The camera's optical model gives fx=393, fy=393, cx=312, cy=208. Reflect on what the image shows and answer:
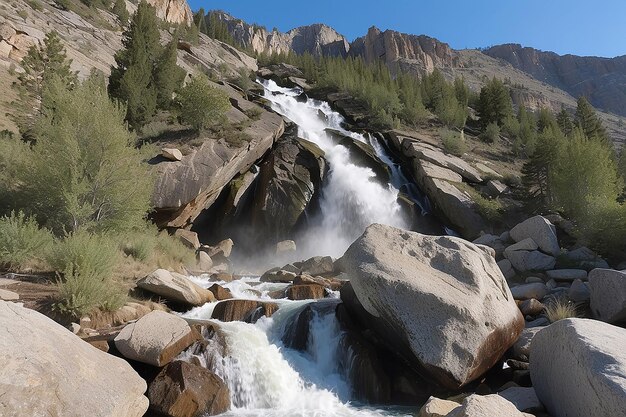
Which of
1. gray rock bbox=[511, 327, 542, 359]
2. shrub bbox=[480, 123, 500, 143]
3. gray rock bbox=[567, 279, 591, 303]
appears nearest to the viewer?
gray rock bbox=[511, 327, 542, 359]

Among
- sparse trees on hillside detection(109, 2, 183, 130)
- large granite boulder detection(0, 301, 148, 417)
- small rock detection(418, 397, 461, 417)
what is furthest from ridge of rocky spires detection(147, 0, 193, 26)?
small rock detection(418, 397, 461, 417)

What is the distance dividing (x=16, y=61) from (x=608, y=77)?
180 meters

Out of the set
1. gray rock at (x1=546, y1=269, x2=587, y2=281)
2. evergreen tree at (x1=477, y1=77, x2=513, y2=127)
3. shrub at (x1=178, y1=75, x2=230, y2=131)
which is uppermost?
evergreen tree at (x1=477, y1=77, x2=513, y2=127)

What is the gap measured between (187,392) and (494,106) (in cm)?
4576

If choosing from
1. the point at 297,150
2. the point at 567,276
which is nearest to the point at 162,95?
the point at 297,150

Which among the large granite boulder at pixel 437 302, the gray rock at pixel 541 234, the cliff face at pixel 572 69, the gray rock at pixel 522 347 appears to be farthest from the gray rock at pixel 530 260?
the cliff face at pixel 572 69

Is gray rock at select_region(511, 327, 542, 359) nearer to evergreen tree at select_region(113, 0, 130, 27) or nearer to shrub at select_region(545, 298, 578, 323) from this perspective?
shrub at select_region(545, 298, 578, 323)

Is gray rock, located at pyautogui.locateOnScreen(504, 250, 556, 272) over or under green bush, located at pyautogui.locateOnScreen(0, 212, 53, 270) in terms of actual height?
over

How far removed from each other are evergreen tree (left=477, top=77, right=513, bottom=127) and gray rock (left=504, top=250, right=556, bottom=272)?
30.7 meters

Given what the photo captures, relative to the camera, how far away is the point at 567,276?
46.7 feet

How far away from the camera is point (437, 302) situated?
779 cm

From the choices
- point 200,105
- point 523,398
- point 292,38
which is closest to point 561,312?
point 523,398

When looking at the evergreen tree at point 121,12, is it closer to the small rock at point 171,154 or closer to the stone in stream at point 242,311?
the small rock at point 171,154

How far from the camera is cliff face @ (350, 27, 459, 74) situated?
116m
